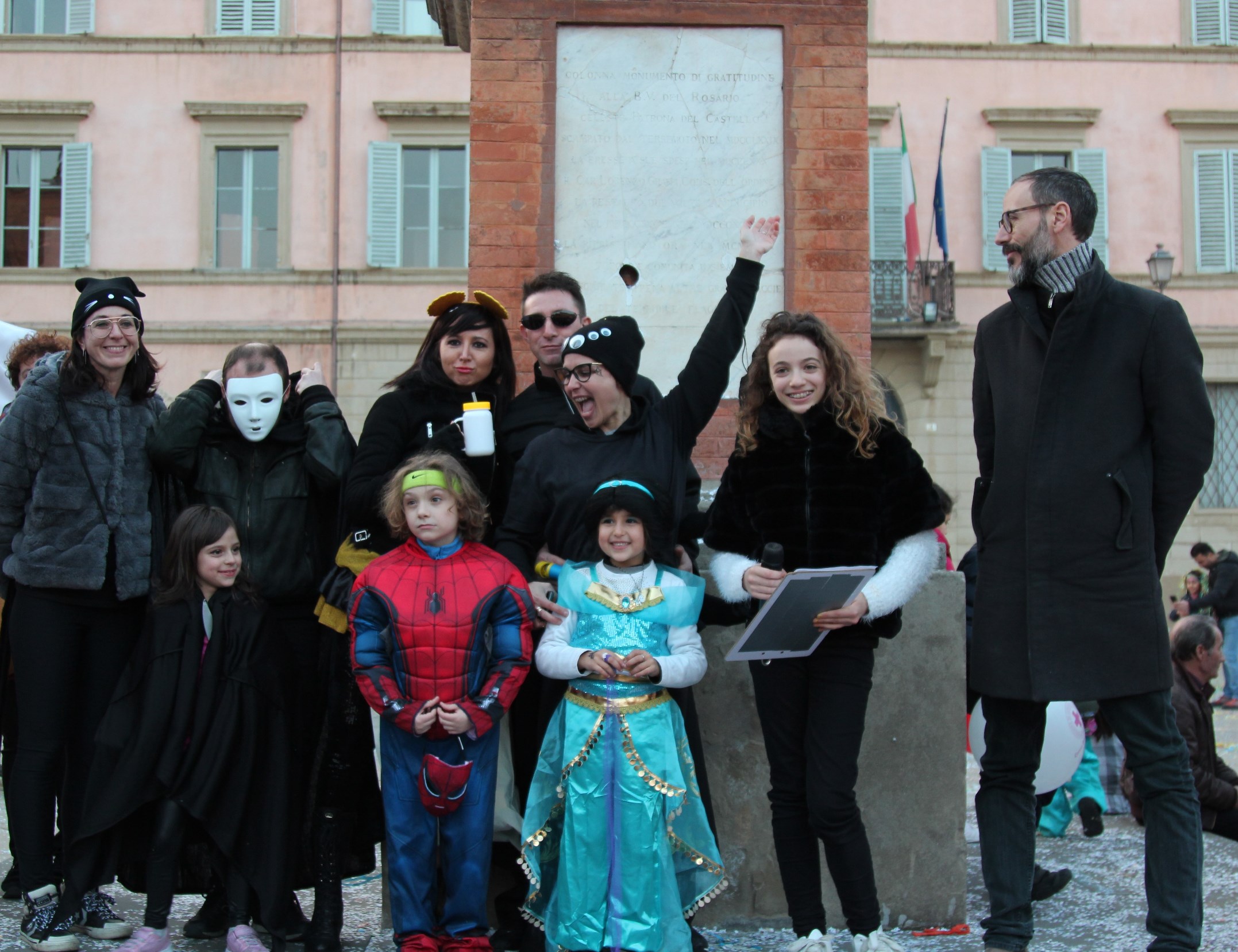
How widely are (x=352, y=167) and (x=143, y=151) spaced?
10.6ft

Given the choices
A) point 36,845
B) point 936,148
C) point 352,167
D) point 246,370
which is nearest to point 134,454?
point 246,370

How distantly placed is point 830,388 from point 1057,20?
19732mm

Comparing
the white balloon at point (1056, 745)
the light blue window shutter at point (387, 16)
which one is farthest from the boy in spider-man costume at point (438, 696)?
the light blue window shutter at point (387, 16)

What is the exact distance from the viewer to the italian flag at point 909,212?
782 inches

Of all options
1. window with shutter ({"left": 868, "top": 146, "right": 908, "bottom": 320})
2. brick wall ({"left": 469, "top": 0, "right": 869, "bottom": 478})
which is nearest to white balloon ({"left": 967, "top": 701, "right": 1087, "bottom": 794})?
brick wall ({"left": 469, "top": 0, "right": 869, "bottom": 478})

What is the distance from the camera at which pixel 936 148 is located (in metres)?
20.9

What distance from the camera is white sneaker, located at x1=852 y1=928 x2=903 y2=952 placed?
3521 millimetres

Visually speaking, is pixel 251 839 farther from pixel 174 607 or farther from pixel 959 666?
pixel 959 666

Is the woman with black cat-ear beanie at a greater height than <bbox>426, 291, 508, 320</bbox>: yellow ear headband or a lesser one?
lesser

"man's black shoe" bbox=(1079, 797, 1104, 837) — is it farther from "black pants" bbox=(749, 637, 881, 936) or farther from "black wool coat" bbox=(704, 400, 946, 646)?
"black wool coat" bbox=(704, 400, 946, 646)

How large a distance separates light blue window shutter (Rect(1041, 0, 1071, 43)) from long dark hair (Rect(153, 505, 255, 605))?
65.7 ft

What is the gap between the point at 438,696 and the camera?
365cm

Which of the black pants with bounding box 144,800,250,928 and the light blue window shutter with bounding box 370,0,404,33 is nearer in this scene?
the black pants with bounding box 144,800,250,928

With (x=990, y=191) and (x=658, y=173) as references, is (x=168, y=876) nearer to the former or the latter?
(x=658, y=173)
